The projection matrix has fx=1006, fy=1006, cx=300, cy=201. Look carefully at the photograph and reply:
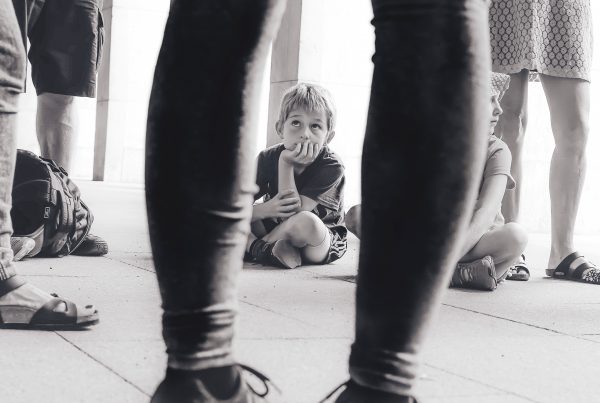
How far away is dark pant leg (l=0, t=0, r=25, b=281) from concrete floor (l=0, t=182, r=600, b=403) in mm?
256

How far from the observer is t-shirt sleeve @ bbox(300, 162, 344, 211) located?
16.1 ft

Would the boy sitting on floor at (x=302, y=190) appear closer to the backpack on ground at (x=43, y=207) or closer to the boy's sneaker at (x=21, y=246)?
the backpack on ground at (x=43, y=207)

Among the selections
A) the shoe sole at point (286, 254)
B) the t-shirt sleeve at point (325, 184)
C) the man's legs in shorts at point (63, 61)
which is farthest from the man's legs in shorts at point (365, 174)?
the t-shirt sleeve at point (325, 184)

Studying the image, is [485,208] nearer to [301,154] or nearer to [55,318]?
[301,154]

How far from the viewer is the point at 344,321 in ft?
9.60

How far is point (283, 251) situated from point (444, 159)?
3351mm

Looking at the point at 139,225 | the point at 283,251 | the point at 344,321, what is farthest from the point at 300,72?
the point at 344,321

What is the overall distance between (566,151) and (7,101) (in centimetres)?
306

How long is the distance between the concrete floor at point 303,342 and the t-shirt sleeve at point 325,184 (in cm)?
66

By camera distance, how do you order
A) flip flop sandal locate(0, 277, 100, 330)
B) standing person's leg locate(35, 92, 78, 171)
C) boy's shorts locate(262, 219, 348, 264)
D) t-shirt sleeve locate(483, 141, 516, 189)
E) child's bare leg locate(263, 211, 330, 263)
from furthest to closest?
standing person's leg locate(35, 92, 78, 171) → boy's shorts locate(262, 219, 348, 264) → child's bare leg locate(263, 211, 330, 263) → t-shirt sleeve locate(483, 141, 516, 189) → flip flop sandal locate(0, 277, 100, 330)

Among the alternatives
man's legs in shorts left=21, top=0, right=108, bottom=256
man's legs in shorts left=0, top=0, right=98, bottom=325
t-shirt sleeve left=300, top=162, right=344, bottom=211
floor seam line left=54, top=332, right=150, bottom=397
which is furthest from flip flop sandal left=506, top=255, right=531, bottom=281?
floor seam line left=54, top=332, right=150, bottom=397

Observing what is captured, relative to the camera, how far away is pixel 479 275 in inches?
158

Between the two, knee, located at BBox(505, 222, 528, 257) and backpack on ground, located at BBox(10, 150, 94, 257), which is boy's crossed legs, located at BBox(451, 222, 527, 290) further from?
backpack on ground, located at BBox(10, 150, 94, 257)

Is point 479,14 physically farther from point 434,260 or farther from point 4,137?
point 4,137
